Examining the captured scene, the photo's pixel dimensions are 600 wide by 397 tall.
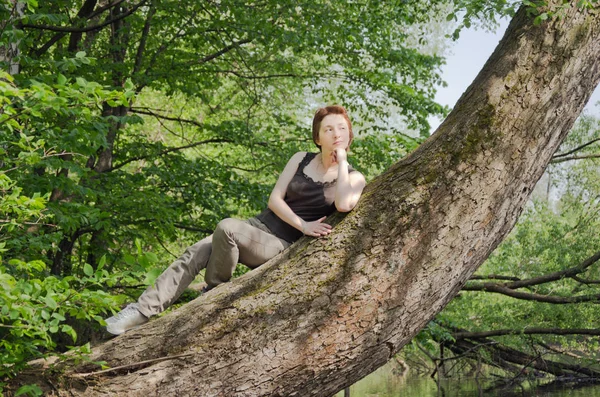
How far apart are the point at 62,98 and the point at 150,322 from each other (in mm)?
1186

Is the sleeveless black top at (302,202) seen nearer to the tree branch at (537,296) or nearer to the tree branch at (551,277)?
the tree branch at (551,277)

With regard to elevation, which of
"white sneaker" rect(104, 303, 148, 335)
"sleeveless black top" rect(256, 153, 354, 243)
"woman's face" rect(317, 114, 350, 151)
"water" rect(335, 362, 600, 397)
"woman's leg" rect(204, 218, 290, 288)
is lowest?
"water" rect(335, 362, 600, 397)

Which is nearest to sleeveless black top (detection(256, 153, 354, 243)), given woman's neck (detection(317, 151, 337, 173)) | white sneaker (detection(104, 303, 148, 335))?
woman's neck (detection(317, 151, 337, 173))

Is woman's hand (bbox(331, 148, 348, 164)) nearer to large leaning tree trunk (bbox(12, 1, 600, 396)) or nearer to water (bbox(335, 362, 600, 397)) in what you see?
large leaning tree trunk (bbox(12, 1, 600, 396))

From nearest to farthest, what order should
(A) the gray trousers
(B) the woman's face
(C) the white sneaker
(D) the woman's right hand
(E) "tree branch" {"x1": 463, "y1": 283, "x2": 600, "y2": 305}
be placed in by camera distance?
(D) the woman's right hand → (C) the white sneaker → (A) the gray trousers → (B) the woman's face → (E) "tree branch" {"x1": 463, "y1": 283, "x2": 600, "y2": 305}

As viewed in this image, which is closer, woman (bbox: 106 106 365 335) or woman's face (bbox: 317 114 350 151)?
woman (bbox: 106 106 365 335)

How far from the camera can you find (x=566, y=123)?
3092mm

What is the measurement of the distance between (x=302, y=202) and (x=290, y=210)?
0.51ft

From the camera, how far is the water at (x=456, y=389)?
1337 cm

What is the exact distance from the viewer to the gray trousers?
135 inches

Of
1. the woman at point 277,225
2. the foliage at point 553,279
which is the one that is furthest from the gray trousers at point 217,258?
the foliage at point 553,279

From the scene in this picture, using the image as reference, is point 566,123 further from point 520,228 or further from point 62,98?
point 520,228

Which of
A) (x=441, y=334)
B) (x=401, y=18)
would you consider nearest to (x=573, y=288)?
(x=441, y=334)

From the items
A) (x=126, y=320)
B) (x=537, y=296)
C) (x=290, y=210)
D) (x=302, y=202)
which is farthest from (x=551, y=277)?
(x=126, y=320)
